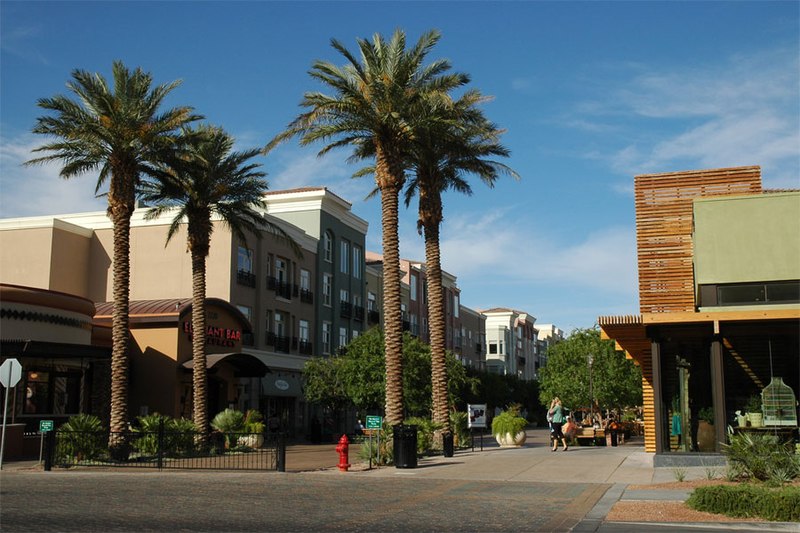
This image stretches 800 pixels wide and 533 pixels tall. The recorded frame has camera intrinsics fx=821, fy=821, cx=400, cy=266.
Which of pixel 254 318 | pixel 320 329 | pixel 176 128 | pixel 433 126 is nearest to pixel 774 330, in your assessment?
pixel 433 126

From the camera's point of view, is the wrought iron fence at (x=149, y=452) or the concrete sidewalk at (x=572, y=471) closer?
the concrete sidewalk at (x=572, y=471)

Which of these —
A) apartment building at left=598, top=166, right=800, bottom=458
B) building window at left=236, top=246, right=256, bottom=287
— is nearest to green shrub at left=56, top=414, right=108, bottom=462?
apartment building at left=598, top=166, right=800, bottom=458

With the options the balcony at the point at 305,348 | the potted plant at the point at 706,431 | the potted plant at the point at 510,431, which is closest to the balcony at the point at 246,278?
the balcony at the point at 305,348

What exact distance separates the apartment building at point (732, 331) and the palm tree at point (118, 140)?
576 inches

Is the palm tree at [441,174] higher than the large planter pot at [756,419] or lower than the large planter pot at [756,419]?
higher

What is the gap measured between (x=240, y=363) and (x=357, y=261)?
67.3 feet

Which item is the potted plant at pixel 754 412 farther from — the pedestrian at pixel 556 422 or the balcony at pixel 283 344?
the balcony at pixel 283 344

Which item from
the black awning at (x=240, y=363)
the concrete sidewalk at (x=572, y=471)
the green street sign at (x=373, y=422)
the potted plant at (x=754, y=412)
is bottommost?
the concrete sidewalk at (x=572, y=471)

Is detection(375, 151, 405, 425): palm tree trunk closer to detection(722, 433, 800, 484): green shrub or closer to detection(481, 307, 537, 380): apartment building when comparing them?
detection(722, 433, 800, 484): green shrub

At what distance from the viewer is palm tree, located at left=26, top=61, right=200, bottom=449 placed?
25.4m

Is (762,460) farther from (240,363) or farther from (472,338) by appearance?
(472,338)

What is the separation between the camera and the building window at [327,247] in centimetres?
5319

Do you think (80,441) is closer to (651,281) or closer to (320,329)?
(651,281)

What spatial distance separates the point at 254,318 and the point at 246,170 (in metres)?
15.5
